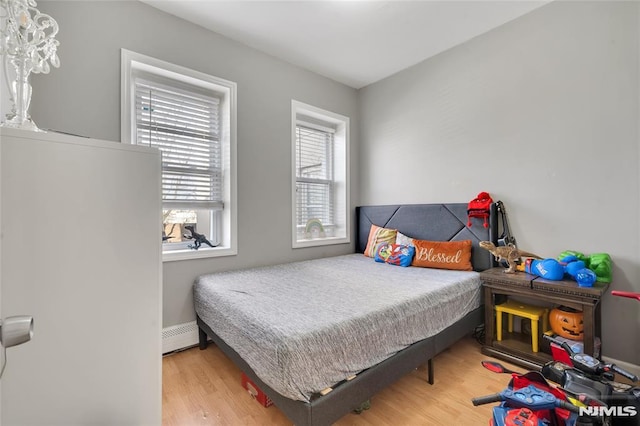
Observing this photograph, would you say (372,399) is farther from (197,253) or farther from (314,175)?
(314,175)

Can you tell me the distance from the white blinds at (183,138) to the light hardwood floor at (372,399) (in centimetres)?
130

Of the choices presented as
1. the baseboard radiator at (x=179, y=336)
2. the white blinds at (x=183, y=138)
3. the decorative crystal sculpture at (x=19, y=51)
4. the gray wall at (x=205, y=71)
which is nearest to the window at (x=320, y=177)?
the gray wall at (x=205, y=71)

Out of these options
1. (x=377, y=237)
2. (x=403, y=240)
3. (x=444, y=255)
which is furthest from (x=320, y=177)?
(x=444, y=255)

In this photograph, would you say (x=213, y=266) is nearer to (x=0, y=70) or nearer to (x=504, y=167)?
(x=0, y=70)

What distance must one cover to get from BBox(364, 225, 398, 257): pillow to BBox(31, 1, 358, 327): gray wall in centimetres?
40

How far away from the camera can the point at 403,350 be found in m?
1.58

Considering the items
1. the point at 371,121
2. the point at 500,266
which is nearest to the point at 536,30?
the point at 371,121

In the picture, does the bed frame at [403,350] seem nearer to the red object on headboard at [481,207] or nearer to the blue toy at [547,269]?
the red object on headboard at [481,207]

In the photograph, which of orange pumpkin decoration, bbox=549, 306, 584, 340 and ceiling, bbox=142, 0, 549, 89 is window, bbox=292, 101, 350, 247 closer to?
ceiling, bbox=142, 0, 549, 89

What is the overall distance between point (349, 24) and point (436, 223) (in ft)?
6.65

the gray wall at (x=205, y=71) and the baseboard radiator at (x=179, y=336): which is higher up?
the gray wall at (x=205, y=71)

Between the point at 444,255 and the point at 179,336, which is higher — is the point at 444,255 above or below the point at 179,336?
above

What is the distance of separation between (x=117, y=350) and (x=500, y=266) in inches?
107

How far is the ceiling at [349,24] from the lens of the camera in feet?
7.13
